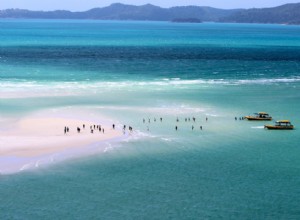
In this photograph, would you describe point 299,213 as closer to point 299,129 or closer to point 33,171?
point 33,171

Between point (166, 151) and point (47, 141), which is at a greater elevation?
point (166, 151)

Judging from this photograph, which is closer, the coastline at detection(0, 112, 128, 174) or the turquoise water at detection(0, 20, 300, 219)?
the turquoise water at detection(0, 20, 300, 219)

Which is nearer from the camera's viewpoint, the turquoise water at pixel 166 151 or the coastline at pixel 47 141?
the turquoise water at pixel 166 151

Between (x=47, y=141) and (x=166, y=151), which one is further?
(x=47, y=141)
